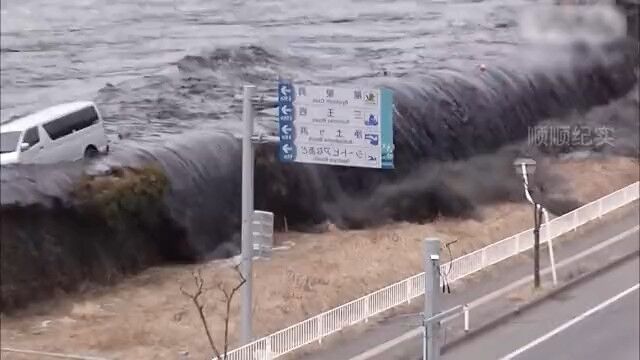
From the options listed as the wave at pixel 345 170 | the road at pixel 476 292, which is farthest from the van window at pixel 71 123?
the road at pixel 476 292

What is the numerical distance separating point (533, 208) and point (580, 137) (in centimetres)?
71

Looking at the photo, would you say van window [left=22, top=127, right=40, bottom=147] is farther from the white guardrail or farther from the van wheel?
the white guardrail

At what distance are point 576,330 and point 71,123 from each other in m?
3.57

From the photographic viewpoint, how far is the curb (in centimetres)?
546

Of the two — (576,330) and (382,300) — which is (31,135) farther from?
(576,330)

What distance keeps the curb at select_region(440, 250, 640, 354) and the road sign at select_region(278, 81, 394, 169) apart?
3.59ft

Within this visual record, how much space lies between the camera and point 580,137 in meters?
8.16

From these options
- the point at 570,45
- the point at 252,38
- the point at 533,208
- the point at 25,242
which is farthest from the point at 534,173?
the point at 25,242

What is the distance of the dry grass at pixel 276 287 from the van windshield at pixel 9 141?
3.27 ft

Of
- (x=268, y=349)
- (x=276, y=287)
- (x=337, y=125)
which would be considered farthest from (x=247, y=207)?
(x=276, y=287)

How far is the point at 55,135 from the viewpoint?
24.3 ft

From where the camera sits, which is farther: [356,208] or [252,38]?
[356,208]

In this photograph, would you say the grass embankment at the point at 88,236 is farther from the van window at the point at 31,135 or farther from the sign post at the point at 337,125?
the sign post at the point at 337,125

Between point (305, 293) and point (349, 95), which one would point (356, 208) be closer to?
point (305, 293)
